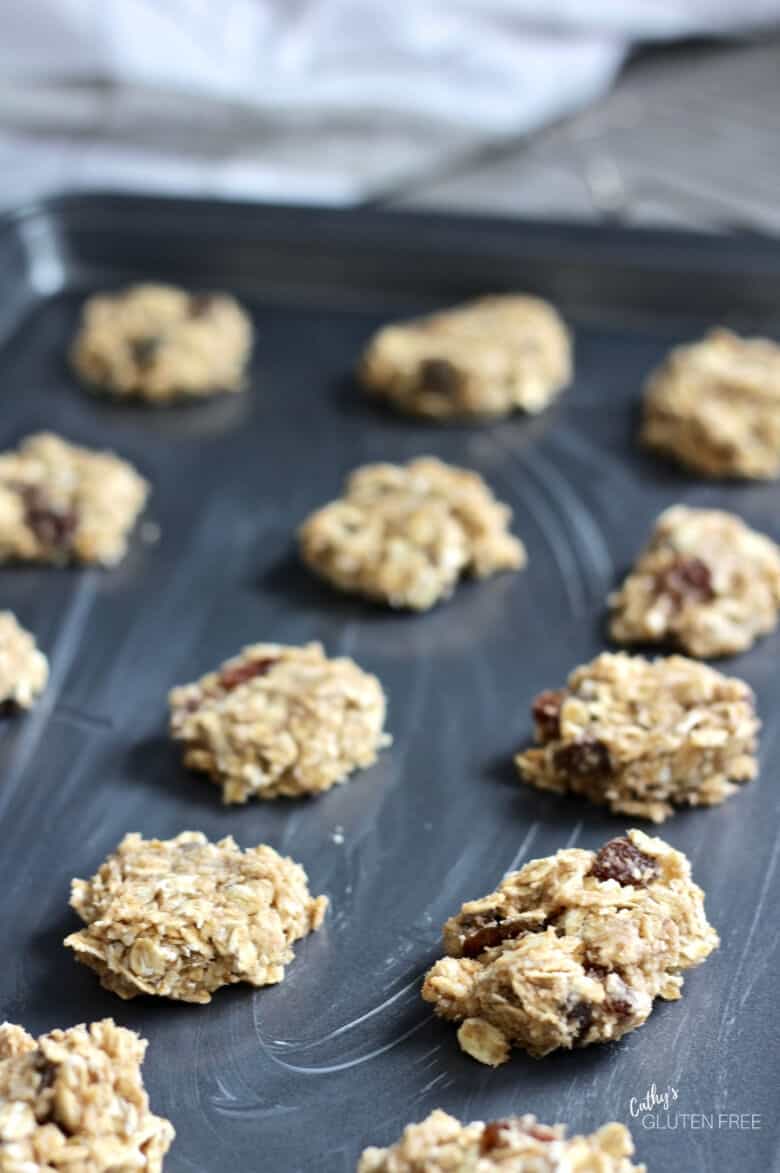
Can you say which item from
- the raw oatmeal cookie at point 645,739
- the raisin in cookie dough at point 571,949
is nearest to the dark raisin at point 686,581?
the raw oatmeal cookie at point 645,739

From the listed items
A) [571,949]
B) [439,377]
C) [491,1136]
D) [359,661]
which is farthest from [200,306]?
[491,1136]

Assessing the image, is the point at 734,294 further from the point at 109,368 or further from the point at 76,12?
the point at 76,12

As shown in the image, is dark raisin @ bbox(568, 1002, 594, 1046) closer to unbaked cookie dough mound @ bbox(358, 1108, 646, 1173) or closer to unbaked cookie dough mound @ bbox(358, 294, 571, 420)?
unbaked cookie dough mound @ bbox(358, 1108, 646, 1173)

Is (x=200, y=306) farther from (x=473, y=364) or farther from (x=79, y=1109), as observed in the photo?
(x=79, y=1109)

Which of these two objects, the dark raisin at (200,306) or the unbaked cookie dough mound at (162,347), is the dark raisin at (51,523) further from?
the dark raisin at (200,306)

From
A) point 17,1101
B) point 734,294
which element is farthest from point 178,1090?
point 734,294

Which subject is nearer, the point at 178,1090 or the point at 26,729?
the point at 178,1090

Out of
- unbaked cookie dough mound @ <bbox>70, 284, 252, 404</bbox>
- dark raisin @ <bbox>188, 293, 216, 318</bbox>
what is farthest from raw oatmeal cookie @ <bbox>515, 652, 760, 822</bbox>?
dark raisin @ <bbox>188, 293, 216, 318</bbox>
